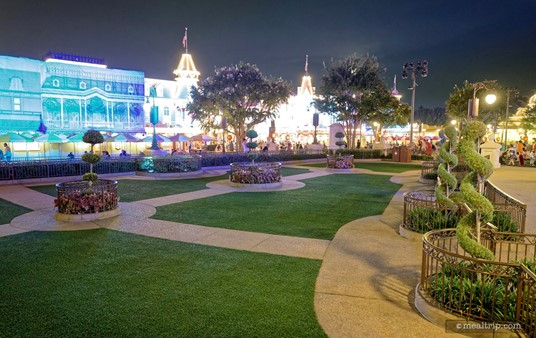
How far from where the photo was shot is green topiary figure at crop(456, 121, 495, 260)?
493 cm

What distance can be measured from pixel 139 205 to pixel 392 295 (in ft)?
30.6

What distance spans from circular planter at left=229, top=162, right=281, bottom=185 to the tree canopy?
24.3 meters

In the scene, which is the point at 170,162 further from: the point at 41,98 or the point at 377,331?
the point at 41,98

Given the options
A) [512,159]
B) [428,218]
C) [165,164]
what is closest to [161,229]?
[428,218]

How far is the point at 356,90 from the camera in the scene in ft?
128

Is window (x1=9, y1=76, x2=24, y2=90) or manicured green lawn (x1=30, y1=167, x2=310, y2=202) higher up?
window (x1=9, y1=76, x2=24, y2=90)

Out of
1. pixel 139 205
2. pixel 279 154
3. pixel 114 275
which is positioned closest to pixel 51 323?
pixel 114 275

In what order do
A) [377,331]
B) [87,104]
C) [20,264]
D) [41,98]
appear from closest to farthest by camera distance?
[377,331], [20,264], [41,98], [87,104]

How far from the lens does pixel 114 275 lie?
247 inches

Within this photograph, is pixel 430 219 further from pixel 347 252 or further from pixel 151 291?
pixel 151 291

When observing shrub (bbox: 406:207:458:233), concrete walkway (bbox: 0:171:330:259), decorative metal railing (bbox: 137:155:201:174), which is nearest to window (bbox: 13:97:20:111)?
decorative metal railing (bbox: 137:155:201:174)

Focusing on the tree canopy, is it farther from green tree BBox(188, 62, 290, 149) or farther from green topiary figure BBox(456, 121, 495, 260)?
green topiary figure BBox(456, 121, 495, 260)

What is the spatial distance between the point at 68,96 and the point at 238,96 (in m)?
21.7

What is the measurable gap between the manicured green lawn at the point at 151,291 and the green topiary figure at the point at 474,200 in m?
2.27
